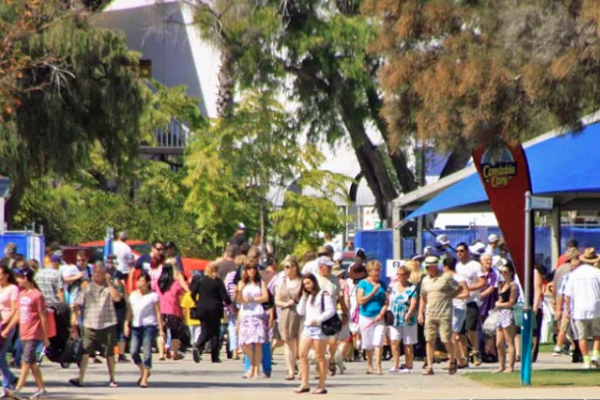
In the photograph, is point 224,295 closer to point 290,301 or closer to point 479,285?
point 290,301

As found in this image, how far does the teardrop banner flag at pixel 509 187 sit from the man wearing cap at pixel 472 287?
99.7 inches

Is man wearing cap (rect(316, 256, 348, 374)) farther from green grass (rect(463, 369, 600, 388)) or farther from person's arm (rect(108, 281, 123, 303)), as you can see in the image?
person's arm (rect(108, 281, 123, 303))

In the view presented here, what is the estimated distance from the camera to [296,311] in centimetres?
1995

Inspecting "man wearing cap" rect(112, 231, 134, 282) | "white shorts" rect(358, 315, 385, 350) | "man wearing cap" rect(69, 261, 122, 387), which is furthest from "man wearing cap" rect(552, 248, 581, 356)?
"man wearing cap" rect(112, 231, 134, 282)

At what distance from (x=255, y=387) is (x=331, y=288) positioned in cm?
179

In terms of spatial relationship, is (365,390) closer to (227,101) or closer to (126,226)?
(126,226)

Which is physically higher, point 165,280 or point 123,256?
point 123,256

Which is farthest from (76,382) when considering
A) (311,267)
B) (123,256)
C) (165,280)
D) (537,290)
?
(123,256)

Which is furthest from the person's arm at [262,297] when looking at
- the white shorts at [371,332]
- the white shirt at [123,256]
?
the white shirt at [123,256]

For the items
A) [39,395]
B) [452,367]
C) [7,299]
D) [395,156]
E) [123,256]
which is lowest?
[39,395]

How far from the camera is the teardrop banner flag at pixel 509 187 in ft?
65.4

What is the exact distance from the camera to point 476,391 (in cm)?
1880

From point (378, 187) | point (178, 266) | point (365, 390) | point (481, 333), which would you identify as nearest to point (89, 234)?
point (378, 187)

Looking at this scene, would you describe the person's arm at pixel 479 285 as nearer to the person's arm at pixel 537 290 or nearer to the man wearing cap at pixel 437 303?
the person's arm at pixel 537 290
